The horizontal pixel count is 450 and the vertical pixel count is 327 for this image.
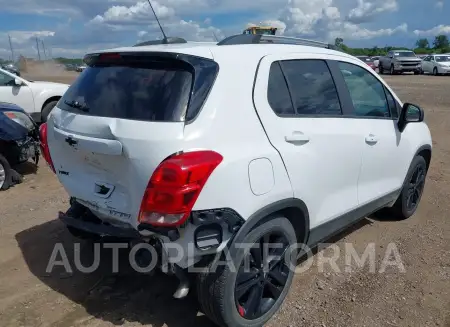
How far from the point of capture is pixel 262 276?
3072 millimetres

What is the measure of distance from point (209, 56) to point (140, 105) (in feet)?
1.75

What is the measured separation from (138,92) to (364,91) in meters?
2.20

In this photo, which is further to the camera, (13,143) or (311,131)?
(13,143)

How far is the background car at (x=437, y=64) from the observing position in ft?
99.5

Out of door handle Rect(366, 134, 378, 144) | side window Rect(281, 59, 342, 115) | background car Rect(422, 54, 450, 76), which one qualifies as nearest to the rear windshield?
side window Rect(281, 59, 342, 115)

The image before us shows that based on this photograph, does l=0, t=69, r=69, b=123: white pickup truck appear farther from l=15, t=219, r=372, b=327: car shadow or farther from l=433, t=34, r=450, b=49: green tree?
l=433, t=34, r=450, b=49: green tree

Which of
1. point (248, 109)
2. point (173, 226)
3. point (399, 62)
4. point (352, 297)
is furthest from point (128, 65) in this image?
point (399, 62)

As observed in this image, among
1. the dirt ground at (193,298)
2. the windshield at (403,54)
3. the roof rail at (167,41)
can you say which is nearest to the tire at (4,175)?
the dirt ground at (193,298)

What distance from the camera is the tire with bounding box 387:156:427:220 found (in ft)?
15.7

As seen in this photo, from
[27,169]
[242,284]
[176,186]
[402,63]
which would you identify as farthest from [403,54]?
[176,186]

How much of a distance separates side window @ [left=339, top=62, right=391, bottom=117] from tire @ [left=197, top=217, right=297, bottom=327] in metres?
1.34

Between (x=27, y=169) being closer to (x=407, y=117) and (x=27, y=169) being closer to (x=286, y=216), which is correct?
(x=286, y=216)

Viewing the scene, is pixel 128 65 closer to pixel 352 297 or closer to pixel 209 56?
pixel 209 56

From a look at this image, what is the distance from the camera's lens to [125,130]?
2.64m
